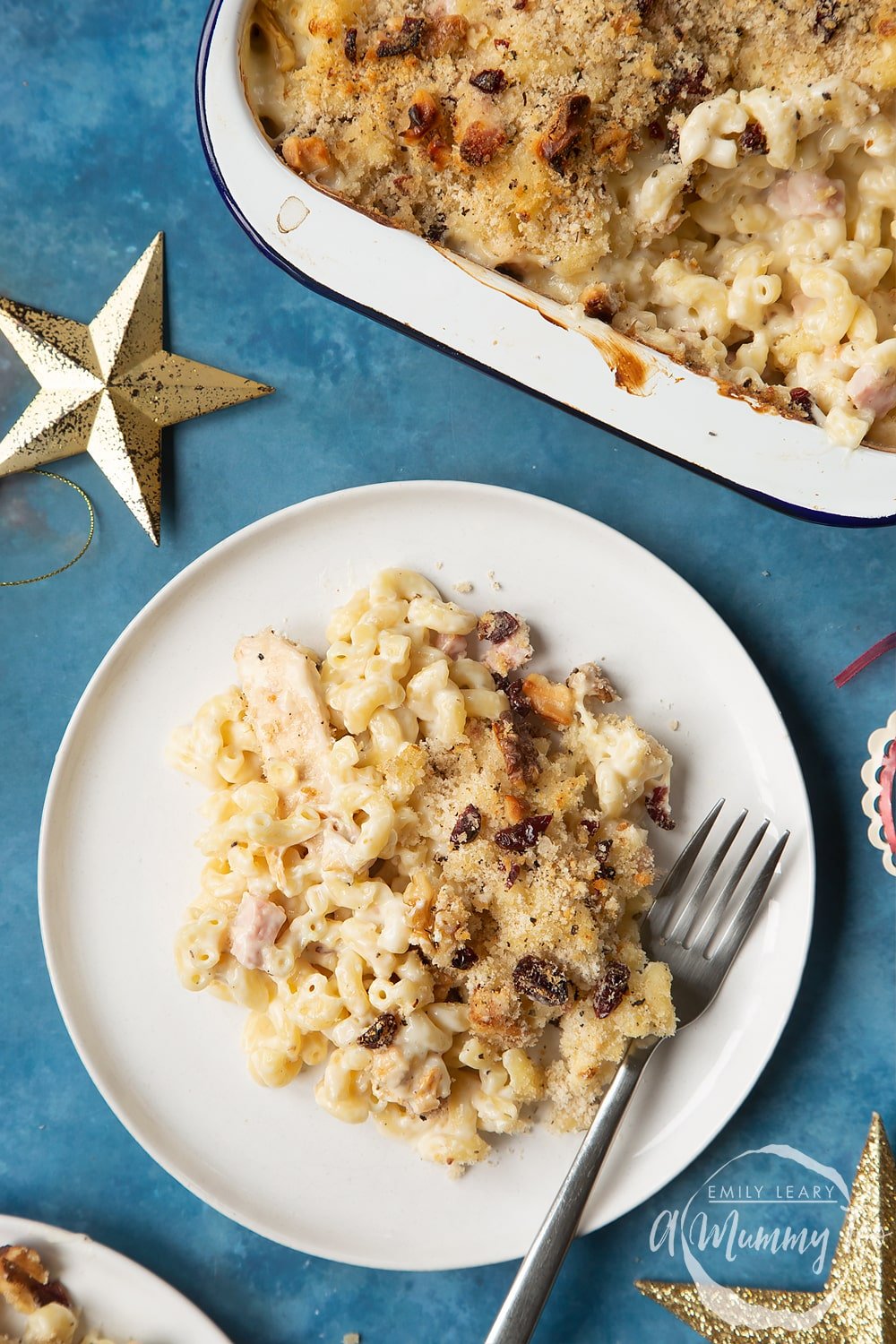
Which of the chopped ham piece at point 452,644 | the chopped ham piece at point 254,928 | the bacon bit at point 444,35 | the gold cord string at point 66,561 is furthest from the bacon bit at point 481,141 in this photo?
the chopped ham piece at point 254,928

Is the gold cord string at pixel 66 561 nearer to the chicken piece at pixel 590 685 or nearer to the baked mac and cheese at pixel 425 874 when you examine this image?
the baked mac and cheese at pixel 425 874

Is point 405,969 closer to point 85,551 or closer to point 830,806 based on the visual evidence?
point 830,806

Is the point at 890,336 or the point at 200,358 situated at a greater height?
the point at 890,336

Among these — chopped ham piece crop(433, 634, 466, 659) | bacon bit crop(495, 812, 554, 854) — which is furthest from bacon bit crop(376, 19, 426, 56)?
bacon bit crop(495, 812, 554, 854)

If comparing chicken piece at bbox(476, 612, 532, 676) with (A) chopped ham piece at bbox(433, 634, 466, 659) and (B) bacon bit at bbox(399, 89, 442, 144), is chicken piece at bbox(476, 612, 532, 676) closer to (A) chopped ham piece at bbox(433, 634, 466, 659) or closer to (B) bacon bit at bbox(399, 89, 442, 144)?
(A) chopped ham piece at bbox(433, 634, 466, 659)

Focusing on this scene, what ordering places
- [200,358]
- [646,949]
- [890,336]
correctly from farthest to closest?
1. [200,358]
2. [646,949]
3. [890,336]

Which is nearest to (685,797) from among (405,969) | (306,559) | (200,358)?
(405,969)
